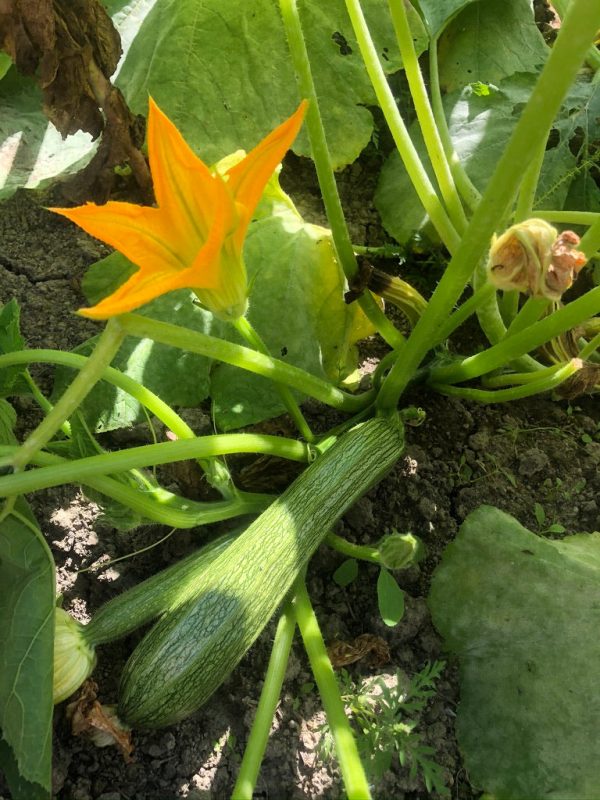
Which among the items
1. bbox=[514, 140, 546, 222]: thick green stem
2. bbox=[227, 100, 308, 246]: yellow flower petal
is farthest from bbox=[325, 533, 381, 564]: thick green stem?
bbox=[514, 140, 546, 222]: thick green stem

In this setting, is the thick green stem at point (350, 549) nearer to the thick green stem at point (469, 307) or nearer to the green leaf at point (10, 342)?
the thick green stem at point (469, 307)

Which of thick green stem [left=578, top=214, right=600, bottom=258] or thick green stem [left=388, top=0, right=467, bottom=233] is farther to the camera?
thick green stem [left=388, top=0, right=467, bottom=233]

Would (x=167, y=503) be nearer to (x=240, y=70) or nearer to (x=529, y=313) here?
(x=529, y=313)

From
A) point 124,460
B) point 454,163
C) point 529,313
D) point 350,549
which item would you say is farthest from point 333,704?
point 454,163

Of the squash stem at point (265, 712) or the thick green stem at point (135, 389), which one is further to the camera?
the thick green stem at point (135, 389)

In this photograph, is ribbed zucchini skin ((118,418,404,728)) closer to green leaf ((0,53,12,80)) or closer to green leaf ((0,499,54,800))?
green leaf ((0,499,54,800))

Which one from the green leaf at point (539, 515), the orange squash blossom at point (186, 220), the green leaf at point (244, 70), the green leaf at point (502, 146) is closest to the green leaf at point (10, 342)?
the orange squash blossom at point (186, 220)
